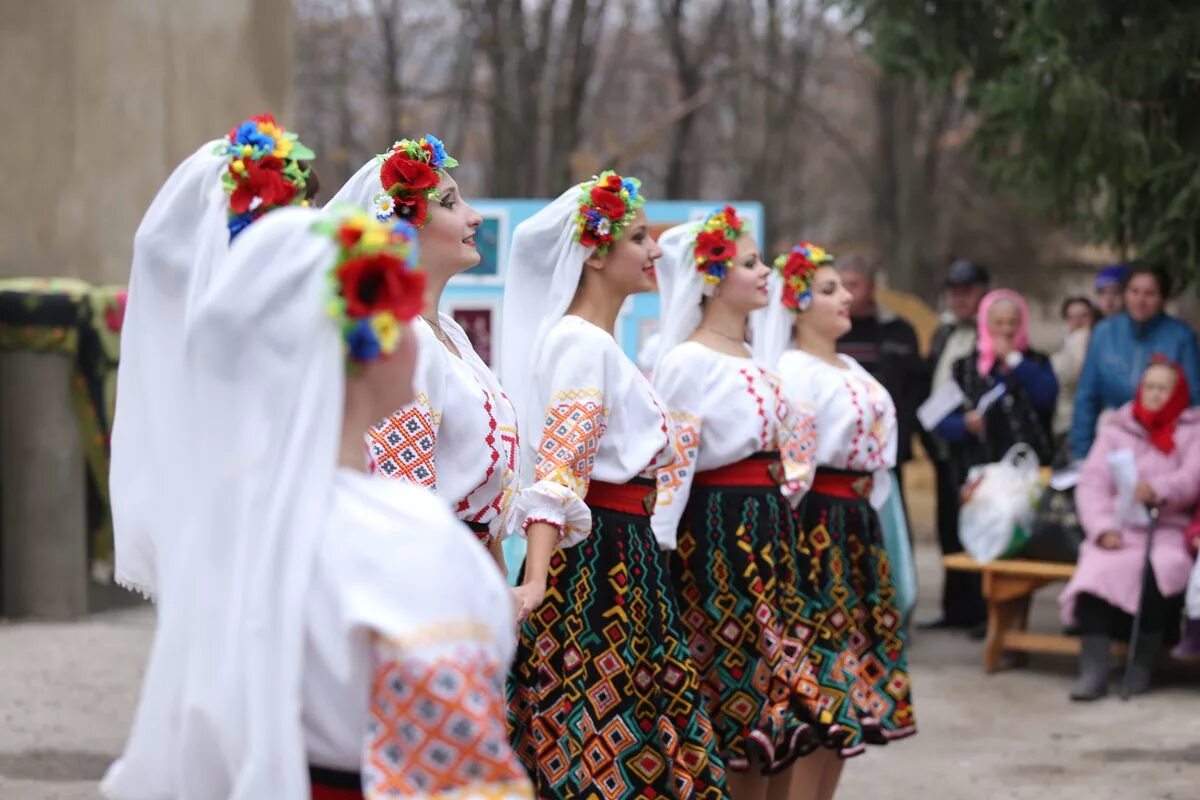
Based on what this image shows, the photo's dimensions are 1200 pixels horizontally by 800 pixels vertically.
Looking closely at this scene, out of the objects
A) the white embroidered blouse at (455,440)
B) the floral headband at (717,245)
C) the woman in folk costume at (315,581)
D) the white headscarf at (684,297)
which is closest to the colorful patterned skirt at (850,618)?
the white headscarf at (684,297)

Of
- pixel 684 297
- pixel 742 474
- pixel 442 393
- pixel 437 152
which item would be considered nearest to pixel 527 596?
pixel 442 393

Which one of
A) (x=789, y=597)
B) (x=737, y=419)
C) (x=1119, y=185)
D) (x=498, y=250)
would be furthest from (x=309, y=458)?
(x=1119, y=185)

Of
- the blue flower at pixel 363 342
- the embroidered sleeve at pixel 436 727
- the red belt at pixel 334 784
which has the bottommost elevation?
the red belt at pixel 334 784

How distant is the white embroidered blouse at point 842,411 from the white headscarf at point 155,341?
114 inches

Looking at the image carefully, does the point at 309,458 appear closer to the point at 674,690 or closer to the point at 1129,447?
the point at 674,690

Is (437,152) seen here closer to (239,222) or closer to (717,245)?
(239,222)

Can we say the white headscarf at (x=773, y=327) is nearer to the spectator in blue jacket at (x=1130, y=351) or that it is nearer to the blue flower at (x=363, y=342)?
the spectator in blue jacket at (x=1130, y=351)

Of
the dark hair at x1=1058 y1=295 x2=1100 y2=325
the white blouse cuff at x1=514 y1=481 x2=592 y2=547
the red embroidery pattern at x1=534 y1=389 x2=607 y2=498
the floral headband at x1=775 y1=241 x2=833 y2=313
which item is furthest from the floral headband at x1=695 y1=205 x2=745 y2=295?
the dark hair at x1=1058 y1=295 x2=1100 y2=325

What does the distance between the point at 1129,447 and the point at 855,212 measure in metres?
25.6

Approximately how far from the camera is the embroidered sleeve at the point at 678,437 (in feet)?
17.0

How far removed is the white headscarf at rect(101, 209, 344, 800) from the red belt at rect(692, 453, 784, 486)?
114 inches

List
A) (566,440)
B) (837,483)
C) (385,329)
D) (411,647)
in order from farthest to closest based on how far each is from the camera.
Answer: (837,483)
(566,440)
(385,329)
(411,647)

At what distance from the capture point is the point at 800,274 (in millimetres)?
6293

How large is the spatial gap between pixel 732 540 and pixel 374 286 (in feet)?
9.75
